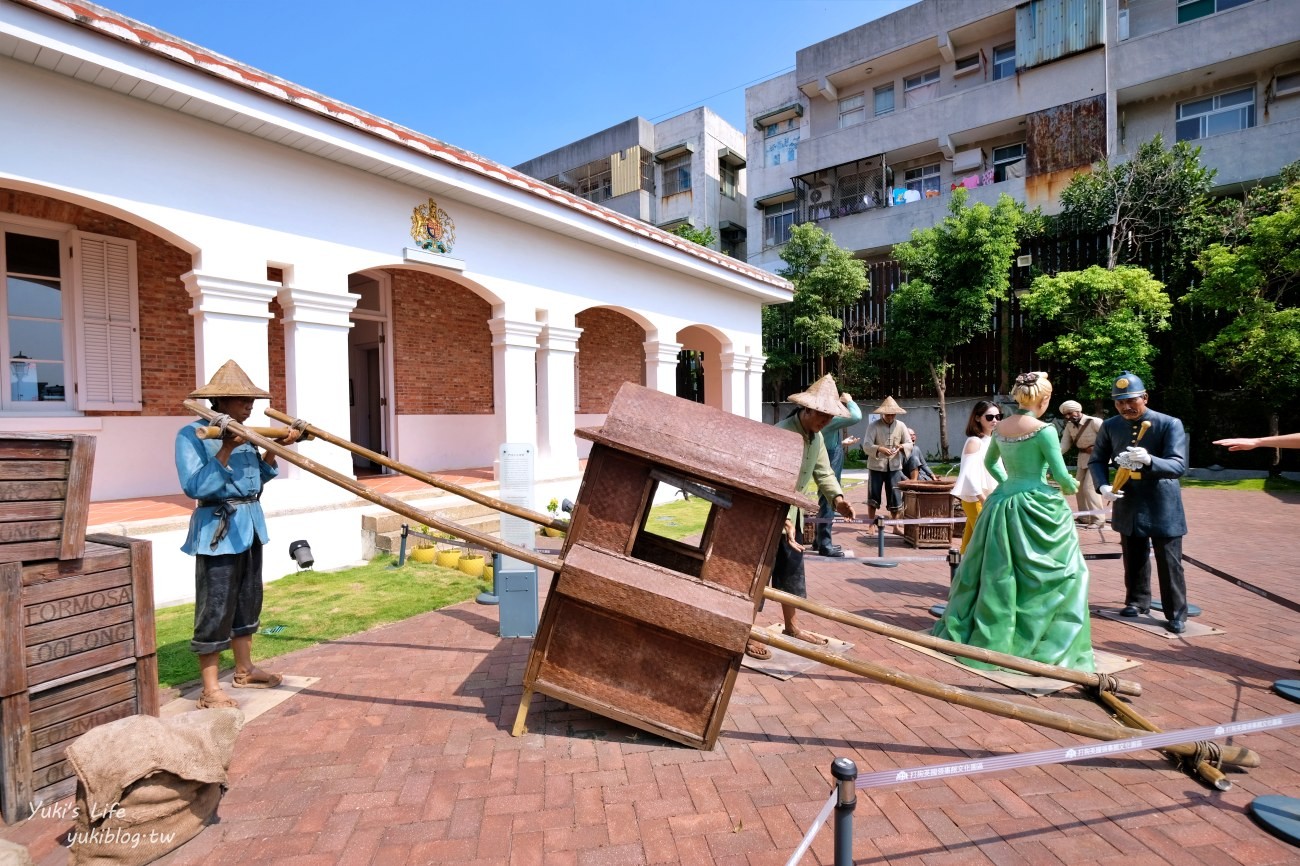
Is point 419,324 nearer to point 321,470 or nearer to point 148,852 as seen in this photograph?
point 321,470

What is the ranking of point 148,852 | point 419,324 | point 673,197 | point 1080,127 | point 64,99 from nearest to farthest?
1. point 148,852
2. point 64,99
3. point 419,324
4. point 1080,127
5. point 673,197

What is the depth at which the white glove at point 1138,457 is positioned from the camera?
4551 millimetres

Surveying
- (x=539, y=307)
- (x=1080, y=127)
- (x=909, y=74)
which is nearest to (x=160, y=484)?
(x=539, y=307)

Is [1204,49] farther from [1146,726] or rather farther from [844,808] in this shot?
[844,808]

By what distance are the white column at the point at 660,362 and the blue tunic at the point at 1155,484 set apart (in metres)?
7.79

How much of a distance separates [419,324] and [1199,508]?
1370 centimetres

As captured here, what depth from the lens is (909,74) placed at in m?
23.1

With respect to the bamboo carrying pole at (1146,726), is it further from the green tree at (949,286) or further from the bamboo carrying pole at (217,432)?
the green tree at (949,286)

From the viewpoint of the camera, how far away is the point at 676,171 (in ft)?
94.1

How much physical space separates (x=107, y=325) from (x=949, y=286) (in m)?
18.1

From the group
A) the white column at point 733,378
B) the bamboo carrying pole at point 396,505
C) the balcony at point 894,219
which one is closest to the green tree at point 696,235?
the balcony at point 894,219

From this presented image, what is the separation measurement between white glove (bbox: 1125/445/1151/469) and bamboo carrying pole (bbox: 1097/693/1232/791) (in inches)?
82.1

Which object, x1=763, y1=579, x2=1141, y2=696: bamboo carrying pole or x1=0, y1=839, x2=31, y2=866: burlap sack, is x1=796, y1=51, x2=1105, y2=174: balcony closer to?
x1=763, y1=579, x2=1141, y2=696: bamboo carrying pole

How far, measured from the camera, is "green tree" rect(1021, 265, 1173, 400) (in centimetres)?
1441
